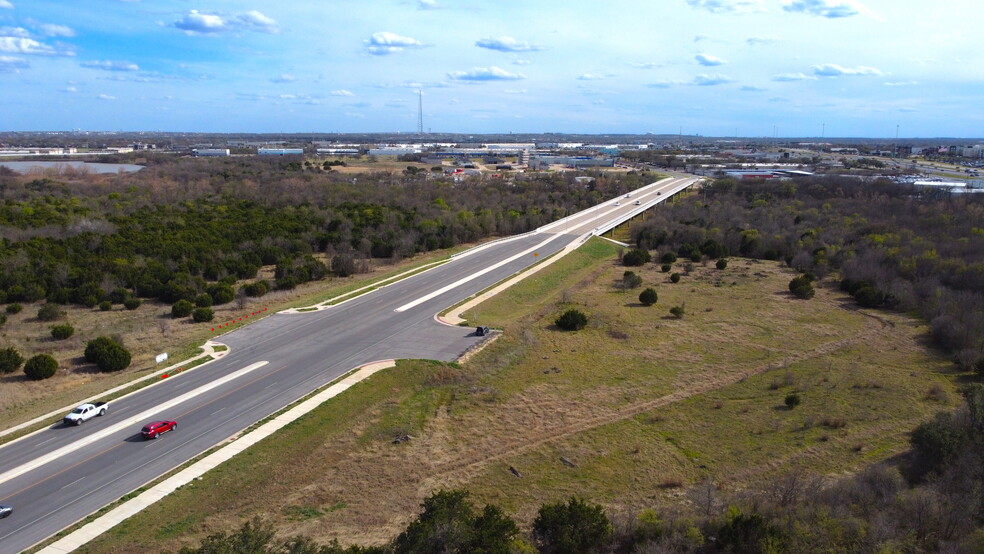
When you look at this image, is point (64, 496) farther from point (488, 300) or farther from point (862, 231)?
point (862, 231)

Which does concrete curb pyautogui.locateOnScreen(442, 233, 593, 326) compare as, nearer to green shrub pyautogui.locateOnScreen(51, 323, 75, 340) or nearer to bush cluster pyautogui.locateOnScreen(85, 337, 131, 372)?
bush cluster pyautogui.locateOnScreen(85, 337, 131, 372)

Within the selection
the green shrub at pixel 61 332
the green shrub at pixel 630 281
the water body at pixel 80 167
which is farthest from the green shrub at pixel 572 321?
the water body at pixel 80 167

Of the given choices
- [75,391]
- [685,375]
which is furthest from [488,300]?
[75,391]

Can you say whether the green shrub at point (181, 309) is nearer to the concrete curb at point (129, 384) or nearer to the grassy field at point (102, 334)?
the grassy field at point (102, 334)

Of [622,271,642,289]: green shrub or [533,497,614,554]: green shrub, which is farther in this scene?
[622,271,642,289]: green shrub

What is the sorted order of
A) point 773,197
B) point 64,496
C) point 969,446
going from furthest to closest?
point 773,197
point 969,446
point 64,496

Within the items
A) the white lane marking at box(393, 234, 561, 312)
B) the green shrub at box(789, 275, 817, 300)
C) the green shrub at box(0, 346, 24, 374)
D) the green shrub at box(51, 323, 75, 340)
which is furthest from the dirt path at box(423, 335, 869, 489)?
the green shrub at box(51, 323, 75, 340)
